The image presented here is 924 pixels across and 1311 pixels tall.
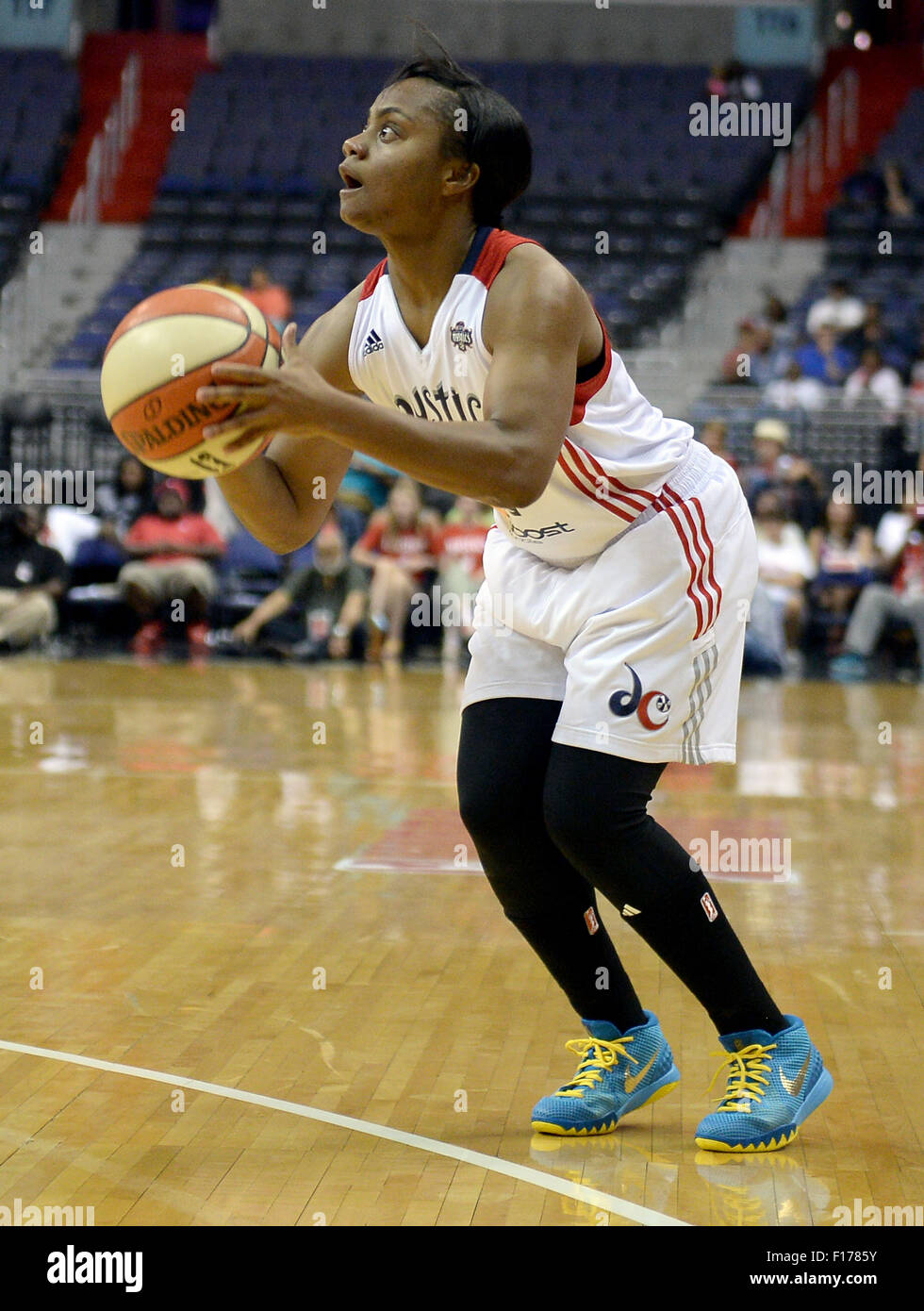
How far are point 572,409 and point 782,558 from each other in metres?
9.88

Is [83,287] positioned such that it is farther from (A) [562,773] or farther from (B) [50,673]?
(A) [562,773]

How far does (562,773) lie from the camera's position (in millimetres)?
2984

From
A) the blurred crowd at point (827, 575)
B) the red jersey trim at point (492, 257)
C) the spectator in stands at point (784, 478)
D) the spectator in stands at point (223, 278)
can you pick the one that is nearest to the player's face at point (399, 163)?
the red jersey trim at point (492, 257)

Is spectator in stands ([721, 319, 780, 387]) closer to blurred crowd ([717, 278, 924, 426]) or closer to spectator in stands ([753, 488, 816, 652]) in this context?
blurred crowd ([717, 278, 924, 426])

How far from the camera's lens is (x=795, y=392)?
47.9 feet

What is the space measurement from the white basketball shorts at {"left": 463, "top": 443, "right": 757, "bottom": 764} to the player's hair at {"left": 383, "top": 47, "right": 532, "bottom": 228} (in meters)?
0.65

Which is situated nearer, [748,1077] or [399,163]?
[399,163]

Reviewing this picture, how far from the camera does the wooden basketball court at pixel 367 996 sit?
285 cm

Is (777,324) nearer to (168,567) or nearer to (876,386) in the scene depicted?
(876,386)

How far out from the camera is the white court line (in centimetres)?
273

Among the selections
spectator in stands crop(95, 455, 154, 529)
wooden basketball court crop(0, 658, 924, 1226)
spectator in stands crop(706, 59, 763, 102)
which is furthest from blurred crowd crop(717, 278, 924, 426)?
wooden basketball court crop(0, 658, 924, 1226)

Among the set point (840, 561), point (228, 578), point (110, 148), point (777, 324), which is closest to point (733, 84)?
point (777, 324)

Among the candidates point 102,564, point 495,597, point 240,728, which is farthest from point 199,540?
point 495,597

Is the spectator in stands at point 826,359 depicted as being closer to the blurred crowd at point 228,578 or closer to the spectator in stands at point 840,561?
the spectator in stands at point 840,561
